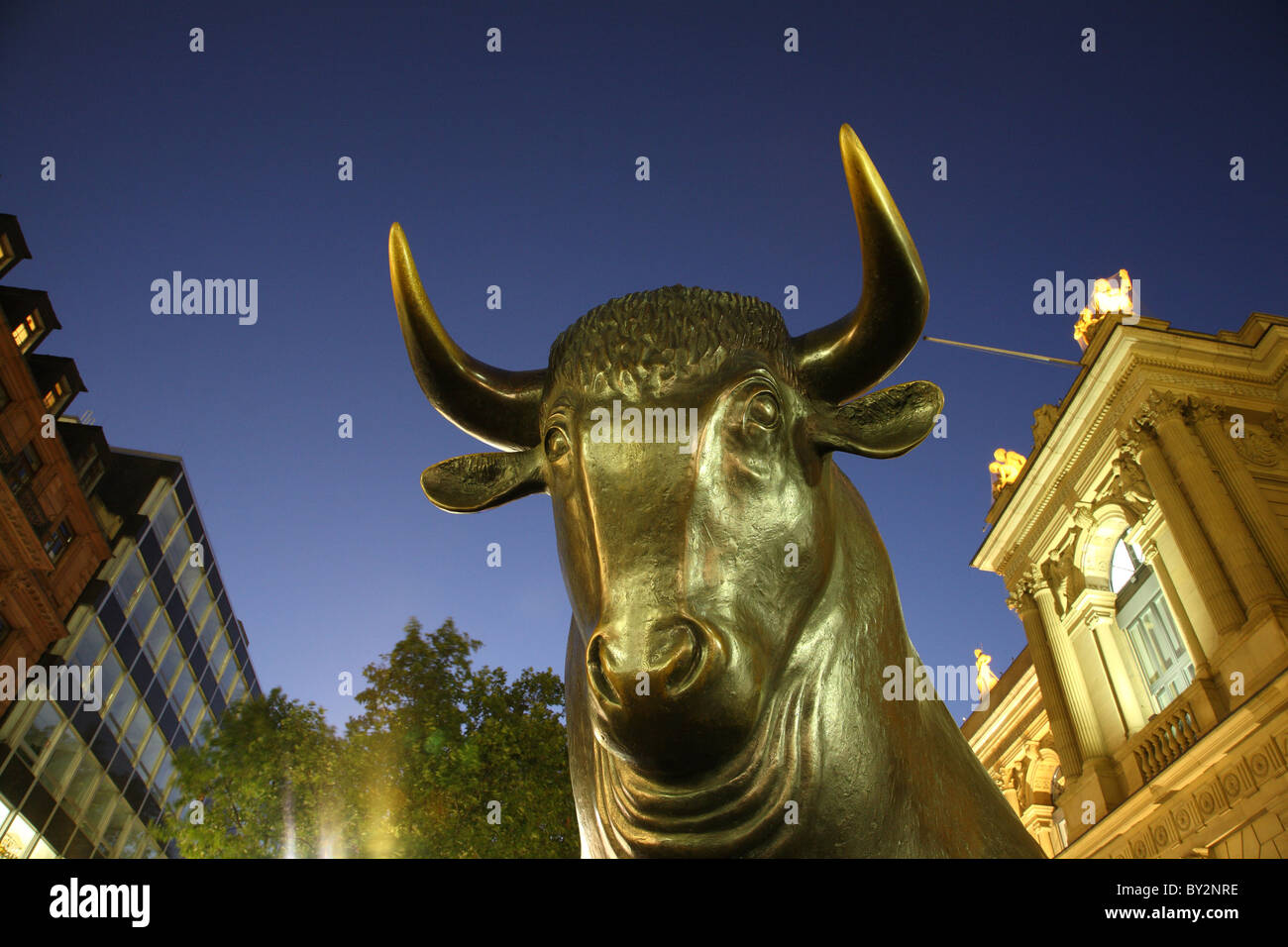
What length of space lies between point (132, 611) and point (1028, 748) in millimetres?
36973

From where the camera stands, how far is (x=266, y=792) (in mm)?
17359

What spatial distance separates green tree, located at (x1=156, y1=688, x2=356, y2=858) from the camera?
54.2ft

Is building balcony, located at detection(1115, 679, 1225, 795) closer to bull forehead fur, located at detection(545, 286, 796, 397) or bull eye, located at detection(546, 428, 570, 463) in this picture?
bull forehead fur, located at detection(545, 286, 796, 397)

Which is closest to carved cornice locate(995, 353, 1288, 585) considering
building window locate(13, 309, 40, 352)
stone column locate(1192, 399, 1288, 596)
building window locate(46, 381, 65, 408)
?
stone column locate(1192, 399, 1288, 596)

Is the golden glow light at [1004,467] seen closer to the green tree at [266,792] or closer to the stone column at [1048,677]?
the stone column at [1048,677]

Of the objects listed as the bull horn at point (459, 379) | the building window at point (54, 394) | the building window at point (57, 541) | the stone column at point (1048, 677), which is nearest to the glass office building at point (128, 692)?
the building window at point (57, 541)

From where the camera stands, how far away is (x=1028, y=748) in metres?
29.4

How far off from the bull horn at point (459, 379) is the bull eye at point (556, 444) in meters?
0.27

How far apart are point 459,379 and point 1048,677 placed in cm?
2544

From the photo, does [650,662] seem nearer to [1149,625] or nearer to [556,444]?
[556,444]

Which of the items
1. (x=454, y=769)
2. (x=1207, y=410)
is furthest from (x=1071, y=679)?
(x=454, y=769)

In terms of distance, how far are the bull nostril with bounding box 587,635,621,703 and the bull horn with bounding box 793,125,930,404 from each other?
111 centimetres

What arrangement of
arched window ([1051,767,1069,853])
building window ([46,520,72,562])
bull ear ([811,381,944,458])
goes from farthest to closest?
building window ([46,520,72,562]) → arched window ([1051,767,1069,853]) → bull ear ([811,381,944,458])
